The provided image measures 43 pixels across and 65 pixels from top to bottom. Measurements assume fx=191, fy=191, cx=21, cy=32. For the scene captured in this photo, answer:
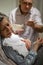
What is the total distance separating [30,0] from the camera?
242cm

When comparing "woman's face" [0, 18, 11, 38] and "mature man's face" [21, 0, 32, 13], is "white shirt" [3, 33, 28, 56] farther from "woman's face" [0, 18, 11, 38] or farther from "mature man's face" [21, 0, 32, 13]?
"mature man's face" [21, 0, 32, 13]

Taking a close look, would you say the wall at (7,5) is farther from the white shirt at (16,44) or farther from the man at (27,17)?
the white shirt at (16,44)

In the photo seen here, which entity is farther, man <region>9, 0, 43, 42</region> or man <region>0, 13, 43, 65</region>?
man <region>9, 0, 43, 42</region>

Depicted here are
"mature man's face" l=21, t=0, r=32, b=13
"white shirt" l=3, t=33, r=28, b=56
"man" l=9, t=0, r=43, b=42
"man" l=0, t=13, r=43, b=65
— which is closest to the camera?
"man" l=0, t=13, r=43, b=65

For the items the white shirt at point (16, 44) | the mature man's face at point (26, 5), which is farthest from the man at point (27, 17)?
the white shirt at point (16, 44)

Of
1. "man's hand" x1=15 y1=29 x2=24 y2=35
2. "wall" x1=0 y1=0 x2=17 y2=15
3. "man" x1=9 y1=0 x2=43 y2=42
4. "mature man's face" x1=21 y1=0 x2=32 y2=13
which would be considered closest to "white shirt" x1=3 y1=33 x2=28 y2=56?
"man's hand" x1=15 y1=29 x2=24 y2=35

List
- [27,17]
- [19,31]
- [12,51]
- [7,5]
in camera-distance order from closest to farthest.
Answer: [12,51], [19,31], [27,17], [7,5]

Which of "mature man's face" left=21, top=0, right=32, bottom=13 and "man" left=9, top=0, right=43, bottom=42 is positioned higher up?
"mature man's face" left=21, top=0, right=32, bottom=13

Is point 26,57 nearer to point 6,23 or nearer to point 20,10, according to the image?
point 6,23

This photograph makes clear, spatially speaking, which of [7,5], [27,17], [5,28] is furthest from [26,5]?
[7,5]

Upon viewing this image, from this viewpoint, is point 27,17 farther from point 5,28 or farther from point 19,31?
point 5,28

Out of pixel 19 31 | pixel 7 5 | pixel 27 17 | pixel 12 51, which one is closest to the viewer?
pixel 12 51

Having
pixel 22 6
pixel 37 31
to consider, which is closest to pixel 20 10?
pixel 22 6

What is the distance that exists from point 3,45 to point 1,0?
181 centimetres
